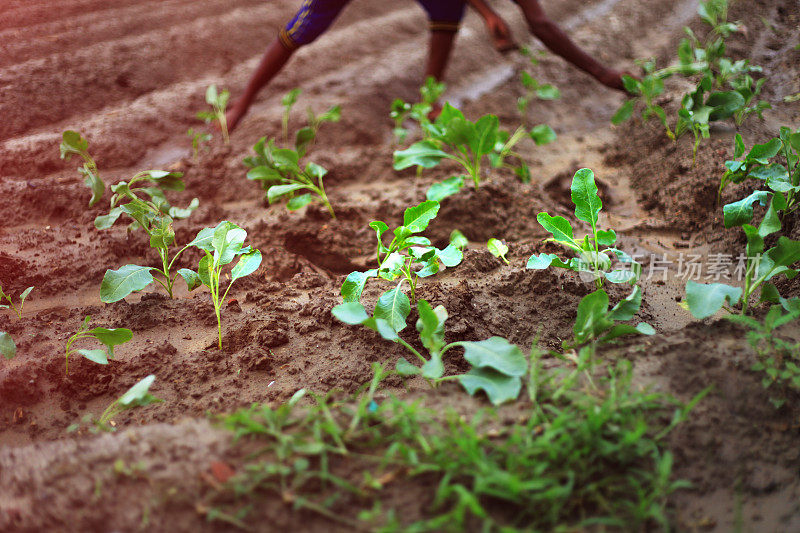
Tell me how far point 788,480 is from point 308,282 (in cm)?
173

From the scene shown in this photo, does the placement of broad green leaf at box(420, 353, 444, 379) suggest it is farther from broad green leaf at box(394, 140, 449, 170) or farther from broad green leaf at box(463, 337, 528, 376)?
broad green leaf at box(394, 140, 449, 170)

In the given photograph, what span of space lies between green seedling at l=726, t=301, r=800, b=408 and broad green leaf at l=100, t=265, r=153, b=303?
1.96m

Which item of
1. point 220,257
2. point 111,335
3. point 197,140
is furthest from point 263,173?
point 111,335

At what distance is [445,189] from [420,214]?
58 cm

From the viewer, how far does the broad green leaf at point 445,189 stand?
268 centimetres

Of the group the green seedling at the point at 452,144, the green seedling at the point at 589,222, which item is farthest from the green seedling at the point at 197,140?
the green seedling at the point at 589,222

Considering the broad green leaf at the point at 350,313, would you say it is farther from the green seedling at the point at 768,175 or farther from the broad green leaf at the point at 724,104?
the broad green leaf at the point at 724,104

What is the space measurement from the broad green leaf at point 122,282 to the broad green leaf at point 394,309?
0.85 m

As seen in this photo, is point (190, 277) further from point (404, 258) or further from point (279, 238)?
point (404, 258)

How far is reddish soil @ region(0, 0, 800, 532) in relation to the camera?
145 centimetres

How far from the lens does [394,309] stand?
1991 mm

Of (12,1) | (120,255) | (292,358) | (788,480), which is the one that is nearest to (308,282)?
(292,358)

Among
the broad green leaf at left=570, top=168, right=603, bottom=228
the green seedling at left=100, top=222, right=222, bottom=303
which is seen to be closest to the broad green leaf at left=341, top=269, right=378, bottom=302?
the green seedling at left=100, top=222, right=222, bottom=303

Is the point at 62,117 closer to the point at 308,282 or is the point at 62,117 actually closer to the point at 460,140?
the point at 308,282
